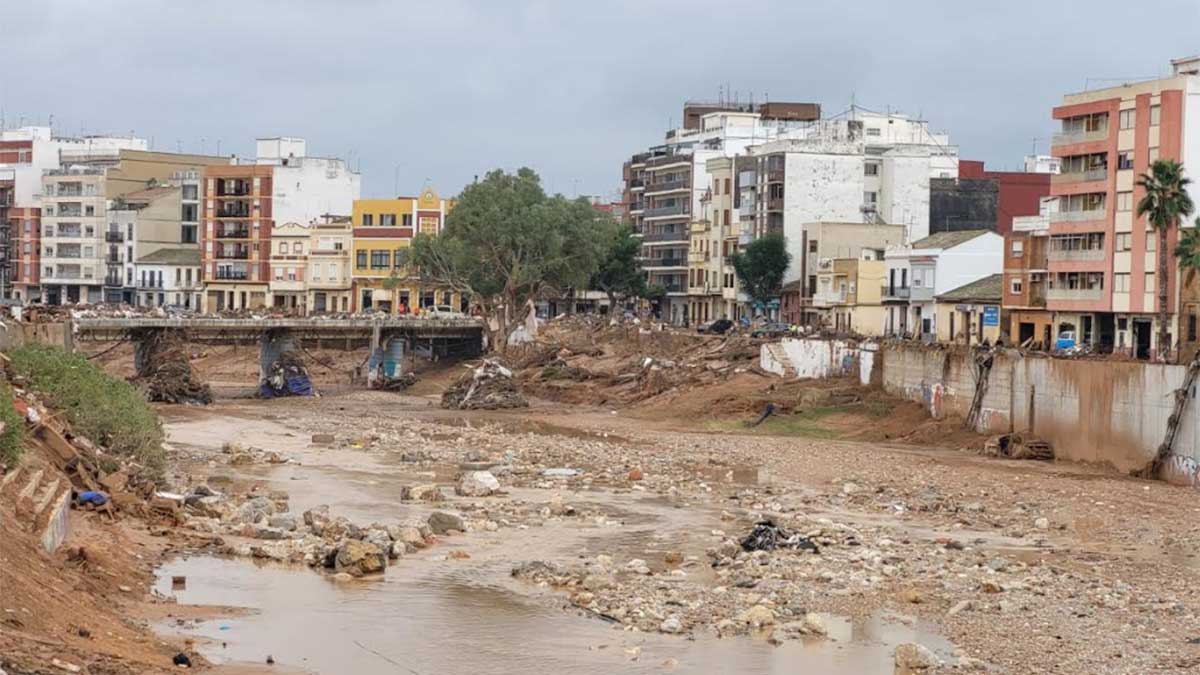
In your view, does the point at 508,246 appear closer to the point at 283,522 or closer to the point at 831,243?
the point at 831,243

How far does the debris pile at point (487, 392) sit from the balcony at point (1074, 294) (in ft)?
84.7

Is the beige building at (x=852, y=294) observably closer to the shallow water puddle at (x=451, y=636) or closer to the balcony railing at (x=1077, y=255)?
the balcony railing at (x=1077, y=255)

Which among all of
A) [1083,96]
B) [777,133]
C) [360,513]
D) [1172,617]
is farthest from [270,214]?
[1172,617]

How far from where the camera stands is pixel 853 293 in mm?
106062

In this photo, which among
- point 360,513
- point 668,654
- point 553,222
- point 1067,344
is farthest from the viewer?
point 553,222

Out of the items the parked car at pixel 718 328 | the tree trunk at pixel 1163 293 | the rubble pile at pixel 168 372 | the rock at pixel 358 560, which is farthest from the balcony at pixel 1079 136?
the rock at pixel 358 560

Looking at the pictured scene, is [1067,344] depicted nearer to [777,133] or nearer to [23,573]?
[23,573]

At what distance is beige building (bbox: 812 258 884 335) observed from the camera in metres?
104

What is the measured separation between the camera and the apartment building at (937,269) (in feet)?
313

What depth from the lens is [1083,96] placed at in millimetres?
80438

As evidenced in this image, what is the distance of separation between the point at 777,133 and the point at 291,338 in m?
60.1

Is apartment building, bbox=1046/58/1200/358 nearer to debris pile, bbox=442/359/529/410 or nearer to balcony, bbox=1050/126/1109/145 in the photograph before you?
balcony, bbox=1050/126/1109/145

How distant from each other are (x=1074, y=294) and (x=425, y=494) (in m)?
43.5

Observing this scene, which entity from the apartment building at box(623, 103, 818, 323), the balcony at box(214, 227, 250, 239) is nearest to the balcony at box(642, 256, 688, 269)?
the apartment building at box(623, 103, 818, 323)
